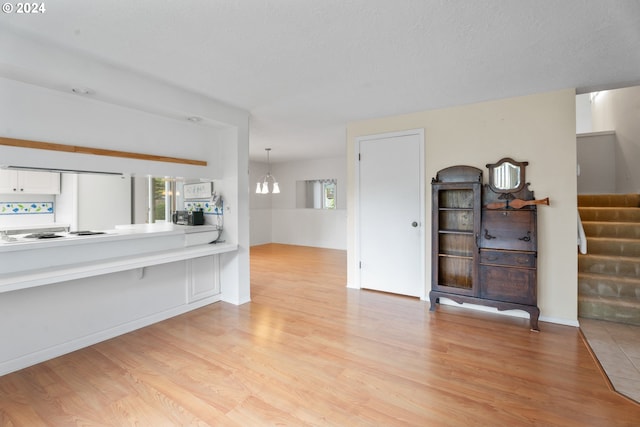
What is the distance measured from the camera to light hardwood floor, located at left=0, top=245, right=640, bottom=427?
174cm

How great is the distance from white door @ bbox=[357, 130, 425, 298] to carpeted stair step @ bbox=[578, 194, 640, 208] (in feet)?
9.49

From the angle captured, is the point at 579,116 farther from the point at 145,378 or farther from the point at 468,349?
the point at 145,378

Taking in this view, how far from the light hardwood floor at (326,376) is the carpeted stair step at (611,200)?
2.63 metres

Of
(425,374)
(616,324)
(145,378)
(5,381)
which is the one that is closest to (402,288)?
(425,374)

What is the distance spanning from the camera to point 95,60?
7.50ft

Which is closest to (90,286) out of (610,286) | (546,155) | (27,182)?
(27,182)

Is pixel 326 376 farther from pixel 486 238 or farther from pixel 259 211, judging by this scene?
pixel 259 211

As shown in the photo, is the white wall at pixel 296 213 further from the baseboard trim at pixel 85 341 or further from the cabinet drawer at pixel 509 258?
the baseboard trim at pixel 85 341

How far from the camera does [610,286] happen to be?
10.3 ft

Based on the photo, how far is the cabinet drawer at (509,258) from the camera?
2883 mm

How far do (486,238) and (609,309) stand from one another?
54.9 inches

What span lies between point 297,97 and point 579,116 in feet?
22.6

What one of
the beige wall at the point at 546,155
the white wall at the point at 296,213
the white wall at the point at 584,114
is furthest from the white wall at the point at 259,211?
the white wall at the point at 584,114

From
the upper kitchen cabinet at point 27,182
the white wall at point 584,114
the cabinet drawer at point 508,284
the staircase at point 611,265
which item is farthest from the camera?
the white wall at point 584,114
